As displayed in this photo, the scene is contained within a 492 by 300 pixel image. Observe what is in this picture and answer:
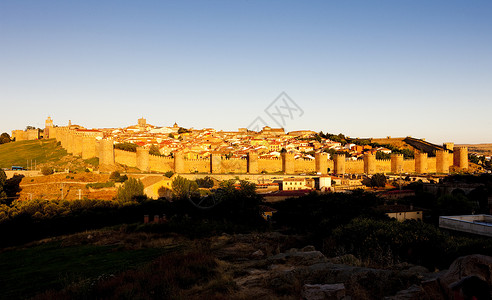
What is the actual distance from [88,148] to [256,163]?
1621cm

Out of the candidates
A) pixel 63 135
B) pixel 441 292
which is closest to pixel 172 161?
pixel 63 135

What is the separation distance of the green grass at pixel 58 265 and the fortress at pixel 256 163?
85.0ft

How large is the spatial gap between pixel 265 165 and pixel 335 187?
11488mm

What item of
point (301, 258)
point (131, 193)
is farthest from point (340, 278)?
point (131, 193)

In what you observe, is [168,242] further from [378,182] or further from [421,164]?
[421,164]

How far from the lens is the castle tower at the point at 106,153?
3475 centimetres

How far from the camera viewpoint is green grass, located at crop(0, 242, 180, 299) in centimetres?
650

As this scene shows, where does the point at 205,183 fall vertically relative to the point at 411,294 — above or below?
below

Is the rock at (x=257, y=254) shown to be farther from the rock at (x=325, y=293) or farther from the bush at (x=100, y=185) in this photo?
the bush at (x=100, y=185)

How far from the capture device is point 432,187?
26734 millimetres

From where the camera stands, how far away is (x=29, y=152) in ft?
147

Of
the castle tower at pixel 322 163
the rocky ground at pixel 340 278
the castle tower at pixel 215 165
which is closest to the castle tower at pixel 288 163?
the castle tower at pixel 322 163

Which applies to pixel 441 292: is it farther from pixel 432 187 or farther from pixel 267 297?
pixel 432 187

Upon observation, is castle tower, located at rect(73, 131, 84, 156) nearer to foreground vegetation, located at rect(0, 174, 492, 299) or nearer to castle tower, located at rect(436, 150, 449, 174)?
foreground vegetation, located at rect(0, 174, 492, 299)
